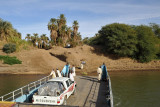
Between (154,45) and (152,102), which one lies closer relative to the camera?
(152,102)

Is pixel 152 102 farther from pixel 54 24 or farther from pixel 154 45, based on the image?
pixel 54 24

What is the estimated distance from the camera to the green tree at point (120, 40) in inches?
1460

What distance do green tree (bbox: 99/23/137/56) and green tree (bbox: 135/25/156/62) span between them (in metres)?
1.69

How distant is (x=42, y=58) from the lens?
36000 millimetres

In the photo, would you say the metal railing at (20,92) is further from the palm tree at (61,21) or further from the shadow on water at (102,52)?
the palm tree at (61,21)

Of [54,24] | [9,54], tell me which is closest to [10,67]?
[9,54]

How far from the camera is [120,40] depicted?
122ft

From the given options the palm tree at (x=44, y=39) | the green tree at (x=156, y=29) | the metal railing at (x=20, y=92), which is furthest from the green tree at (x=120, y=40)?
the metal railing at (x=20, y=92)

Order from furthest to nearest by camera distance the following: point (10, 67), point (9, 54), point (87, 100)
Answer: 1. point (9, 54)
2. point (10, 67)
3. point (87, 100)

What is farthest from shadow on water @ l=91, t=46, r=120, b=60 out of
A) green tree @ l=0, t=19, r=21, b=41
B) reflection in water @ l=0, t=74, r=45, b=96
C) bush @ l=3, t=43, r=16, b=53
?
green tree @ l=0, t=19, r=21, b=41

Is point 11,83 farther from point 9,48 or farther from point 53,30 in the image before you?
point 53,30

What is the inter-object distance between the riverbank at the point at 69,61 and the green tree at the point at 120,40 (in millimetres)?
2687

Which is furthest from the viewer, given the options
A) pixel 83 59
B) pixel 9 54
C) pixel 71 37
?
pixel 71 37

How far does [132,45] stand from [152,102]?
84.0 feet
